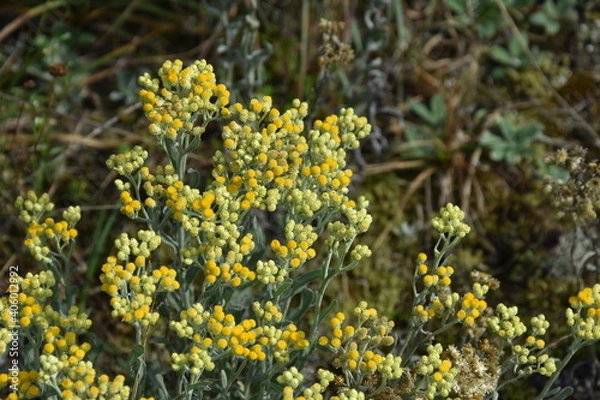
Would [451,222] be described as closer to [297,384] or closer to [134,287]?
[297,384]

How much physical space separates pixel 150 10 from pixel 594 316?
3099 mm

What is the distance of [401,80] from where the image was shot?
14.1 ft

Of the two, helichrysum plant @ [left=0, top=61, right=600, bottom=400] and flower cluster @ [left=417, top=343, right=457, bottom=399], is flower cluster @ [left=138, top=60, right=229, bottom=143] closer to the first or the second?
helichrysum plant @ [left=0, top=61, right=600, bottom=400]

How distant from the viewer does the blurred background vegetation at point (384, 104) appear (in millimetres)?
3662

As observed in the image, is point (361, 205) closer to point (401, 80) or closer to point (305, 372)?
point (305, 372)

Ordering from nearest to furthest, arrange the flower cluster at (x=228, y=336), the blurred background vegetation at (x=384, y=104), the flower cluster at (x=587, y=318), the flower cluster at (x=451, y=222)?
the flower cluster at (x=228, y=336), the flower cluster at (x=587, y=318), the flower cluster at (x=451, y=222), the blurred background vegetation at (x=384, y=104)

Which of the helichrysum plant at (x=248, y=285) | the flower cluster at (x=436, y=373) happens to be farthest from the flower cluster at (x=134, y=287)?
the flower cluster at (x=436, y=373)

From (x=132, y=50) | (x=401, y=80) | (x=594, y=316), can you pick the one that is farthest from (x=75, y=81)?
(x=594, y=316)

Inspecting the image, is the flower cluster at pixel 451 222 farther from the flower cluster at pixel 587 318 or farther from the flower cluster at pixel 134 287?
the flower cluster at pixel 134 287

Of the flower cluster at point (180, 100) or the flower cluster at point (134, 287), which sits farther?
the flower cluster at point (180, 100)

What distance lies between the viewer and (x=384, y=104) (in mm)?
A: 4133

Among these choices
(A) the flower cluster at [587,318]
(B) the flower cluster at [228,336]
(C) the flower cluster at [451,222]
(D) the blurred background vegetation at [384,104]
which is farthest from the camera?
(D) the blurred background vegetation at [384,104]

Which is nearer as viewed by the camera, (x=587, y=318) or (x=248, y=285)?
A: (x=587, y=318)

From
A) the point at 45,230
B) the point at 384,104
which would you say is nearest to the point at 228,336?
the point at 45,230
